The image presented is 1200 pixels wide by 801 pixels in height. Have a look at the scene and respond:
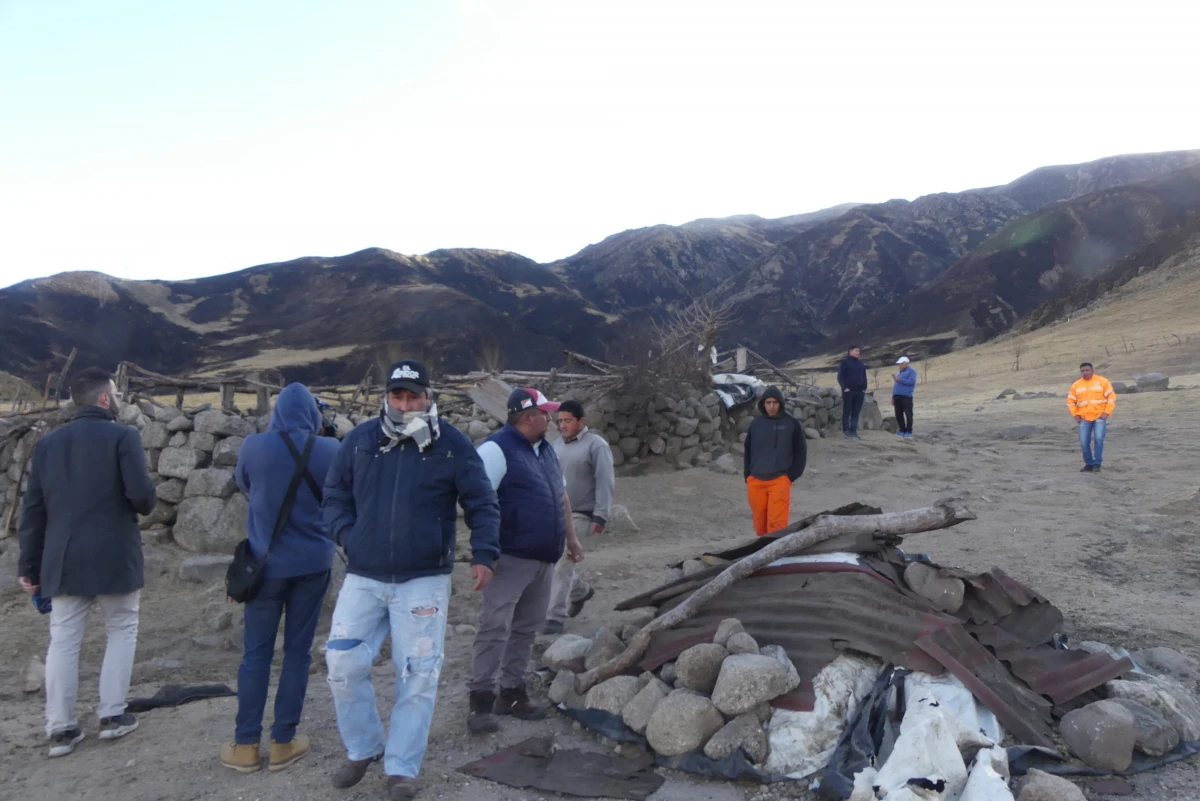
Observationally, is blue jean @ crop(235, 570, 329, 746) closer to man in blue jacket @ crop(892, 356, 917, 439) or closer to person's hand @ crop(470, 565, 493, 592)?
person's hand @ crop(470, 565, 493, 592)

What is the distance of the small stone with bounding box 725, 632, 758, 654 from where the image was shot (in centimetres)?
402

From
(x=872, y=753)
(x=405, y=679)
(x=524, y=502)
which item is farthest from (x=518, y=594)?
(x=872, y=753)

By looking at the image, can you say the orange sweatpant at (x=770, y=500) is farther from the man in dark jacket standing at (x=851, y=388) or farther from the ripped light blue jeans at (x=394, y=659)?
the man in dark jacket standing at (x=851, y=388)

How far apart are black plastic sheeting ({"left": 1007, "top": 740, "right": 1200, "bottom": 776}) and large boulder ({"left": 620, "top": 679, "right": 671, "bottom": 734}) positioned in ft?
5.05

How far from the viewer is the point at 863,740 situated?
11.5ft

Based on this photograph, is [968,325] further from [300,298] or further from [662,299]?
[300,298]

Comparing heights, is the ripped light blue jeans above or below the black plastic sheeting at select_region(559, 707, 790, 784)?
above

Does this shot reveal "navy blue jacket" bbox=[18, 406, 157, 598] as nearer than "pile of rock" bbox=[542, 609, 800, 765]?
No

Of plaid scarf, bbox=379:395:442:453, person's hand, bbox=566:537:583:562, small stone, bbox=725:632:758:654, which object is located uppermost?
plaid scarf, bbox=379:395:442:453

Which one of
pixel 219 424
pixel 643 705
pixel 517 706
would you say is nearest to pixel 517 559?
pixel 517 706

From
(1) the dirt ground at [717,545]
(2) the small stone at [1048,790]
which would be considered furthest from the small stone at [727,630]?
(2) the small stone at [1048,790]

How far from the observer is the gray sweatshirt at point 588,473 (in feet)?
19.1

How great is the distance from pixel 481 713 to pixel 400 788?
0.86m

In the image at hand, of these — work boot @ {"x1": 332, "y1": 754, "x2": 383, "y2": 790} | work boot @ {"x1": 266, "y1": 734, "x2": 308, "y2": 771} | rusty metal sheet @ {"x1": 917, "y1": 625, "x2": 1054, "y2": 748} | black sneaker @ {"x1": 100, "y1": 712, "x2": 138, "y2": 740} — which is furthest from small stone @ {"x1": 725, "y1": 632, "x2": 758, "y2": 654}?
black sneaker @ {"x1": 100, "y1": 712, "x2": 138, "y2": 740}
